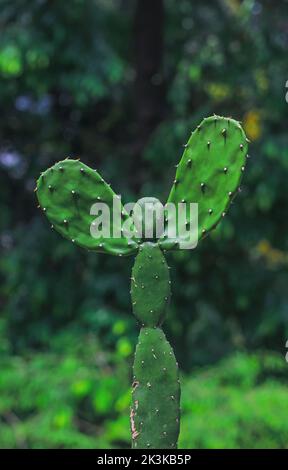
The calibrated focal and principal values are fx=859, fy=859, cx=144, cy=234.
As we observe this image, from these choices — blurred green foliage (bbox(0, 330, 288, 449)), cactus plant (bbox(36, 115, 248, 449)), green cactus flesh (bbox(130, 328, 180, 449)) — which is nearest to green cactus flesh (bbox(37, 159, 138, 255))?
cactus plant (bbox(36, 115, 248, 449))

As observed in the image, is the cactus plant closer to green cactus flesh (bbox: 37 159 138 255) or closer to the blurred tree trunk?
green cactus flesh (bbox: 37 159 138 255)

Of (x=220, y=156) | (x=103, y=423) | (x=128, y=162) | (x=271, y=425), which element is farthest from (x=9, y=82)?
(x=220, y=156)

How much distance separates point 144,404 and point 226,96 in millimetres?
4371

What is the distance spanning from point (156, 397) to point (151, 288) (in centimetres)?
29

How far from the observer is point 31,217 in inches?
288

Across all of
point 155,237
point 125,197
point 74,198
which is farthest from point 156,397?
point 125,197

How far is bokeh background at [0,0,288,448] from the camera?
5.27 metres

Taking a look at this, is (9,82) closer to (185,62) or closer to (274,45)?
(185,62)

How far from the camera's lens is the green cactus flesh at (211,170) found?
2266 millimetres

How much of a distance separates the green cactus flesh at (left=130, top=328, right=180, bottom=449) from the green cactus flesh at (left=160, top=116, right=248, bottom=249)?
0.30 metres

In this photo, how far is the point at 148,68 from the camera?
658cm

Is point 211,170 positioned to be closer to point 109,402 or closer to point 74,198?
point 74,198

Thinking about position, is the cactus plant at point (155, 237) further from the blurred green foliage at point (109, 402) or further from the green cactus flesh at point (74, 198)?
the blurred green foliage at point (109, 402)

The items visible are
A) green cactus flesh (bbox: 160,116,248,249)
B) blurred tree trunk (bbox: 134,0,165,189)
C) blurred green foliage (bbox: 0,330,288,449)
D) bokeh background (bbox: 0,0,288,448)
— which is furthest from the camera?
blurred tree trunk (bbox: 134,0,165,189)
